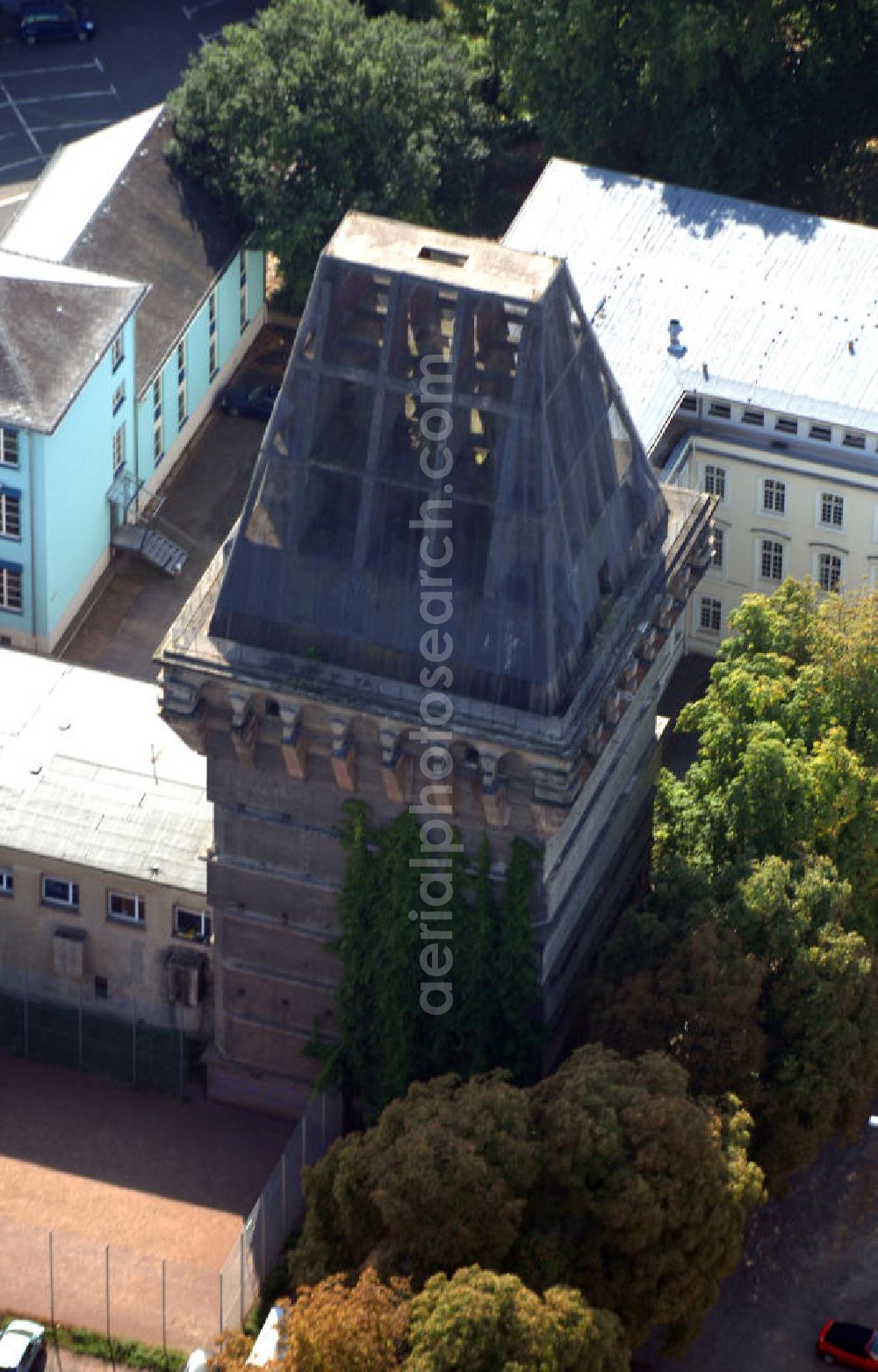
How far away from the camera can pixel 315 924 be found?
103 metres

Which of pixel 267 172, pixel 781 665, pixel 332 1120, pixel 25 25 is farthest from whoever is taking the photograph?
pixel 25 25

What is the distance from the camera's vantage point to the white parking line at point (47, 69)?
6649 inches

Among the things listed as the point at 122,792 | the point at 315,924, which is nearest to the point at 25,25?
the point at 122,792

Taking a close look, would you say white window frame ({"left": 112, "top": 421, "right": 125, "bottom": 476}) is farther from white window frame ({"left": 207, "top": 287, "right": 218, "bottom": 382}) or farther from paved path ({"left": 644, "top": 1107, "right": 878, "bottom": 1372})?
paved path ({"left": 644, "top": 1107, "right": 878, "bottom": 1372})

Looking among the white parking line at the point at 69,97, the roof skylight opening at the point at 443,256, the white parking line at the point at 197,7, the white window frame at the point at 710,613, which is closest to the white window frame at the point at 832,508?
the white window frame at the point at 710,613

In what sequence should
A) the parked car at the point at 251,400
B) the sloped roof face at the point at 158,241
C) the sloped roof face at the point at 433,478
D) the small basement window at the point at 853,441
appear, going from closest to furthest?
1. the sloped roof face at the point at 433,478
2. the small basement window at the point at 853,441
3. the sloped roof face at the point at 158,241
4. the parked car at the point at 251,400

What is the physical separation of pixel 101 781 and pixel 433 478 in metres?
24.7

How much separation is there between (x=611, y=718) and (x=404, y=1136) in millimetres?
15025

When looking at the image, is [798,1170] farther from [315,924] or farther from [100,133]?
[100,133]

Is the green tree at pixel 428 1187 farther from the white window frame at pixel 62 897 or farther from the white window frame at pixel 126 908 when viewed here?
the white window frame at pixel 62 897

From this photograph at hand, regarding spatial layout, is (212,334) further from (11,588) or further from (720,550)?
(720,550)

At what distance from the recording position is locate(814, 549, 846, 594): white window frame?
12875 centimetres

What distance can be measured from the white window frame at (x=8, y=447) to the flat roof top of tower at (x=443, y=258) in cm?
3731

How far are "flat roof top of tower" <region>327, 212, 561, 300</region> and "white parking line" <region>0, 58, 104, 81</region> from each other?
8173 centimetres
